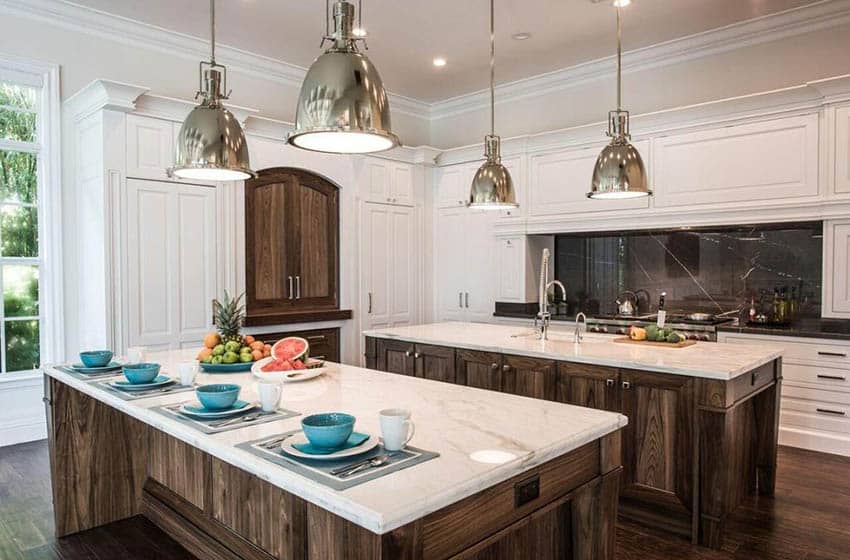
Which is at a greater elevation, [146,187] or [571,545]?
[146,187]

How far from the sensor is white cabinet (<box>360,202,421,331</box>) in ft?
20.5

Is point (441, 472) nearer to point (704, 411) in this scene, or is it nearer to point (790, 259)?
point (704, 411)

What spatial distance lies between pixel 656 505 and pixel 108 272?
397 cm

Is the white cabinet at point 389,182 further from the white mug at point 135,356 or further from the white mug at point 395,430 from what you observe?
the white mug at point 395,430

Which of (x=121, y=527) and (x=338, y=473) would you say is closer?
(x=338, y=473)

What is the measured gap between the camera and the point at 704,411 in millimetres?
2781

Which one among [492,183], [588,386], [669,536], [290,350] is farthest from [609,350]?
[290,350]

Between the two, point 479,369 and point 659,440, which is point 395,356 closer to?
point 479,369

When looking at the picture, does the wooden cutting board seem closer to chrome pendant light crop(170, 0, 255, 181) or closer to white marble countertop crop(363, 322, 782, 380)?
white marble countertop crop(363, 322, 782, 380)

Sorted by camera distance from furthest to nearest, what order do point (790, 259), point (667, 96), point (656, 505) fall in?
point (667, 96) < point (790, 259) < point (656, 505)

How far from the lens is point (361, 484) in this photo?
1.37m

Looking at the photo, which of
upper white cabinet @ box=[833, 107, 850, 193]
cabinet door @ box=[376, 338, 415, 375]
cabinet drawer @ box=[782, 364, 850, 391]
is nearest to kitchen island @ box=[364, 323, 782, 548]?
cabinet door @ box=[376, 338, 415, 375]

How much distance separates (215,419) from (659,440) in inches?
84.8

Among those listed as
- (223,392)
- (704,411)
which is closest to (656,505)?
(704,411)
